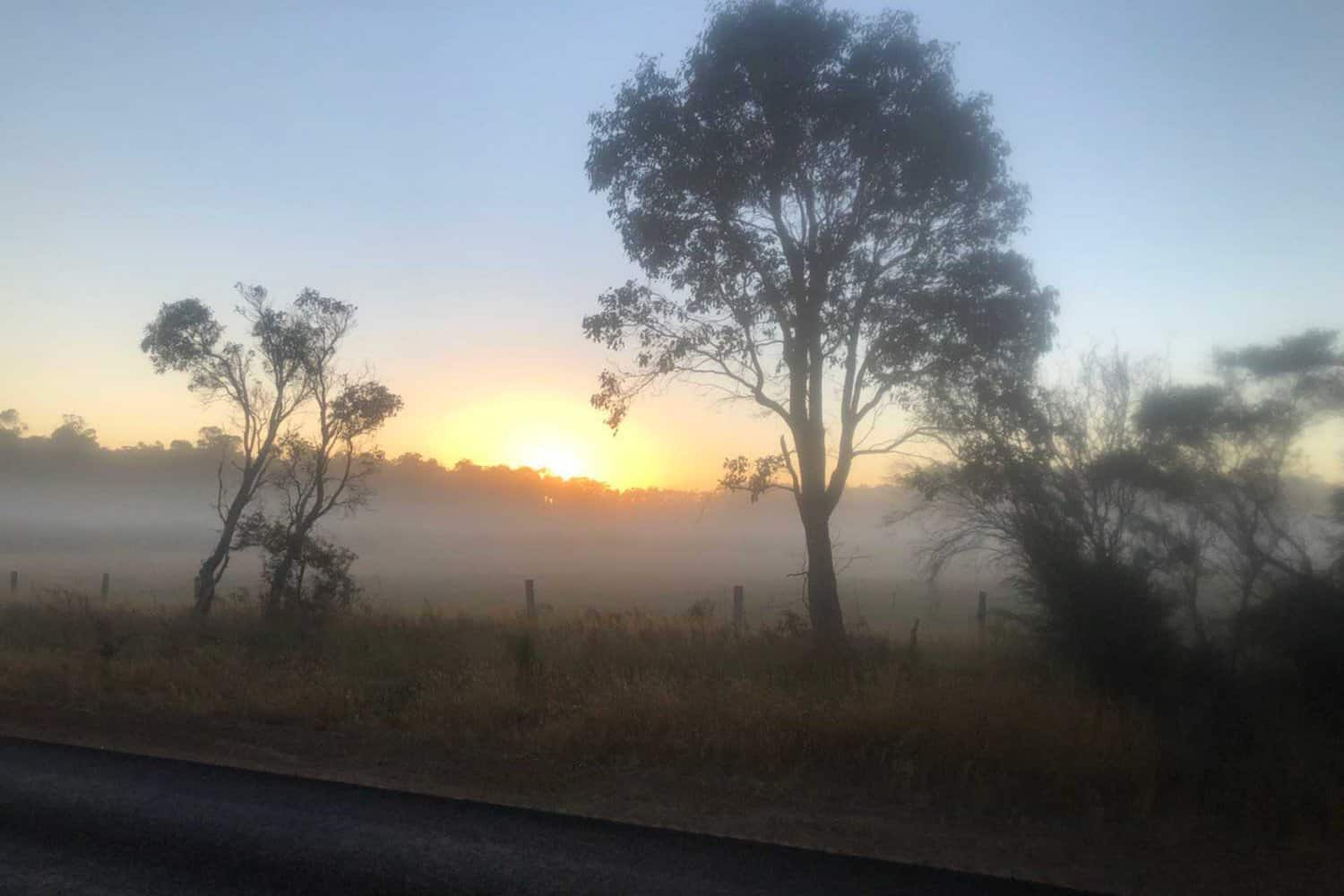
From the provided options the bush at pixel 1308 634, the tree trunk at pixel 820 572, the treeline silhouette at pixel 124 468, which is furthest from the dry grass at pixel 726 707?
the treeline silhouette at pixel 124 468

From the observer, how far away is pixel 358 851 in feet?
20.7

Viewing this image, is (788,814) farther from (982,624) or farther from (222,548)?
(222,548)

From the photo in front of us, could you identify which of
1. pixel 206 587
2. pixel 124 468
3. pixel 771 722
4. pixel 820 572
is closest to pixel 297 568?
pixel 206 587

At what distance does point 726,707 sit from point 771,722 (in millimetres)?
733

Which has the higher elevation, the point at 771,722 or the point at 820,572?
the point at 820,572

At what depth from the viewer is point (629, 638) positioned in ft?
48.3

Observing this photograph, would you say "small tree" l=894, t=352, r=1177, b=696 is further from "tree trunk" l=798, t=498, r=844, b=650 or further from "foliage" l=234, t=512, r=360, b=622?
"foliage" l=234, t=512, r=360, b=622

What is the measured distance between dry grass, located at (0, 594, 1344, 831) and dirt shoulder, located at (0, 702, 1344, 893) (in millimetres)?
326

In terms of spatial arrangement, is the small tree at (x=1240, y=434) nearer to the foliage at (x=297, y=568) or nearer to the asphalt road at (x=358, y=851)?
the asphalt road at (x=358, y=851)

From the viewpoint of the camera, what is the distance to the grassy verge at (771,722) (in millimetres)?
7770

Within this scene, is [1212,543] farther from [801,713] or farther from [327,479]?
[327,479]

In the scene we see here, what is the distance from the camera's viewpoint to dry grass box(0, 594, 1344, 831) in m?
8.02

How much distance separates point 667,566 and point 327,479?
51.7m

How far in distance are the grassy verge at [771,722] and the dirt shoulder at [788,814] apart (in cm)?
6
